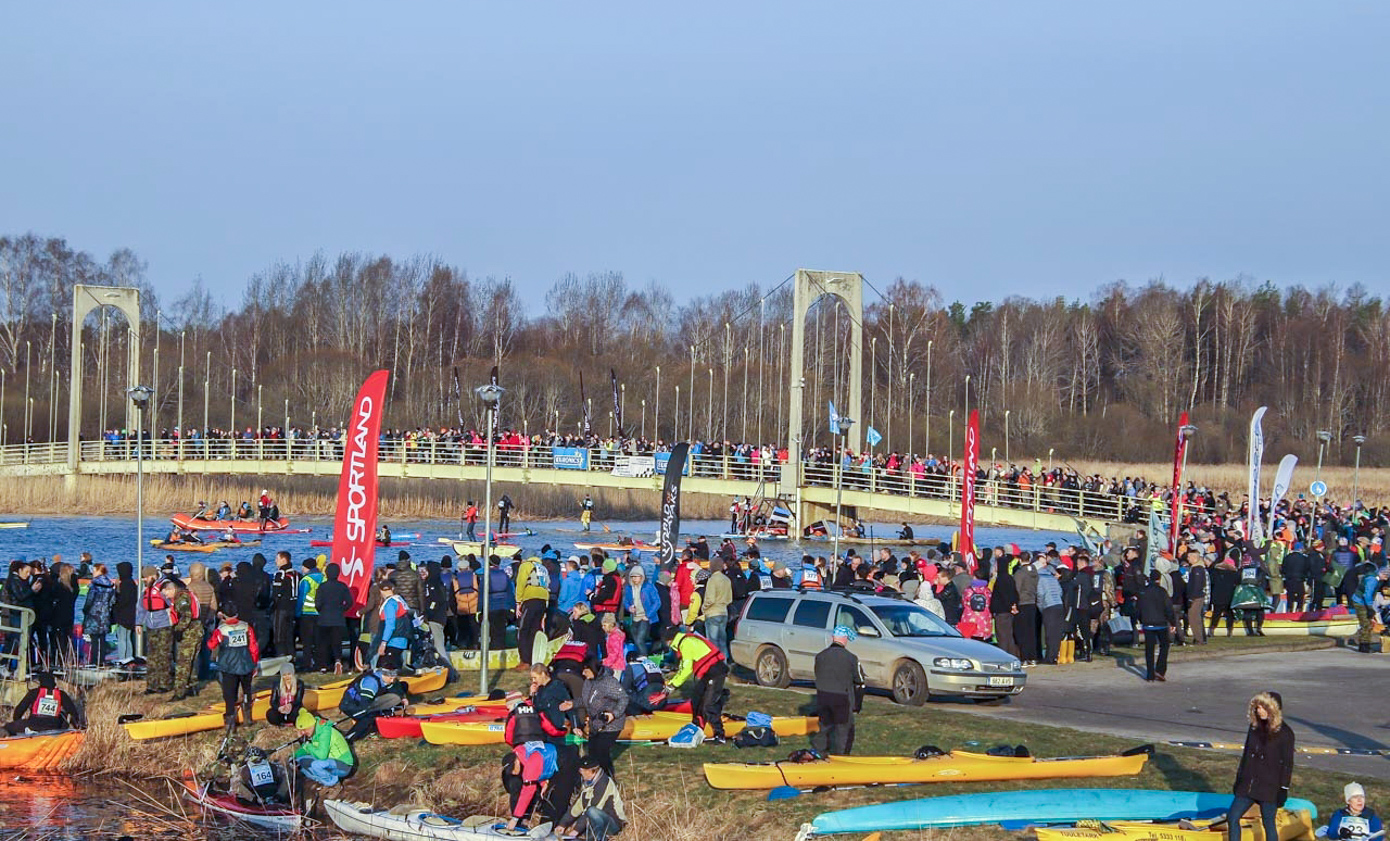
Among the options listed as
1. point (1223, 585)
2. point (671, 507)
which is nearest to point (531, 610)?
point (671, 507)

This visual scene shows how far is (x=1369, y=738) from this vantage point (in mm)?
17203

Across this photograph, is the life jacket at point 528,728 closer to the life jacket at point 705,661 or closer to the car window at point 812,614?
the life jacket at point 705,661

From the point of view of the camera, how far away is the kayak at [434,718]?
1794cm

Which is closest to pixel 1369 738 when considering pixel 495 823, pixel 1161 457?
pixel 495 823

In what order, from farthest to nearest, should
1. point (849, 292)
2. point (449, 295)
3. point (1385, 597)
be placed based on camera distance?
point (449, 295) < point (849, 292) < point (1385, 597)

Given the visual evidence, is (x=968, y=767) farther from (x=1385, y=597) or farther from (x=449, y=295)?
(x=449, y=295)

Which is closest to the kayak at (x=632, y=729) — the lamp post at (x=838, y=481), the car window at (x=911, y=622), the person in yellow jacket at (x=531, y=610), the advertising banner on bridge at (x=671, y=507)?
the car window at (x=911, y=622)

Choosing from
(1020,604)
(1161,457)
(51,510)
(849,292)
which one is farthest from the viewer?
(1161,457)

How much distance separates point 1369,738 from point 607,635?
8584 mm

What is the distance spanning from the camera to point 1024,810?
1346cm

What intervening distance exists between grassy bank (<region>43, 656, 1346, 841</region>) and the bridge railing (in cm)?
2191

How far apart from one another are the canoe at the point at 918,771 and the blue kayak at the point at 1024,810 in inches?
37.8

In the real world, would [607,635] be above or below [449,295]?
below

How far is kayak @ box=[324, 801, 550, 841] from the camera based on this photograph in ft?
47.5
